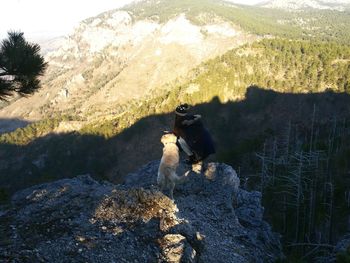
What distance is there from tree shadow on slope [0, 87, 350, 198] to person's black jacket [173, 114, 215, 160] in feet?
231

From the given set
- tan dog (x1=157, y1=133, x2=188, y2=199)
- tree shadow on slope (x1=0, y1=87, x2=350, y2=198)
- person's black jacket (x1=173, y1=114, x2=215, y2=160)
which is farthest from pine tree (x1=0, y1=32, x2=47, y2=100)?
tree shadow on slope (x1=0, y1=87, x2=350, y2=198)

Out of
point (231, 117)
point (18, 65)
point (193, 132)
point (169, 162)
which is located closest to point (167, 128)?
point (231, 117)

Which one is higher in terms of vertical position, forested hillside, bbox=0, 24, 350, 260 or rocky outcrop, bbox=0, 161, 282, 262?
rocky outcrop, bbox=0, 161, 282, 262

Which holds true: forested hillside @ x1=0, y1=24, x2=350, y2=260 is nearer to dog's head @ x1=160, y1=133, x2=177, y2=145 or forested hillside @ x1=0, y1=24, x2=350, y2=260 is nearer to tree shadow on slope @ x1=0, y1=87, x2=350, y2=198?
tree shadow on slope @ x1=0, y1=87, x2=350, y2=198

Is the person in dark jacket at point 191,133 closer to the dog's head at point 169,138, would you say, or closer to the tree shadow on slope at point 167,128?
the dog's head at point 169,138

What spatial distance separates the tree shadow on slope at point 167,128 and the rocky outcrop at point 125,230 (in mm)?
69942

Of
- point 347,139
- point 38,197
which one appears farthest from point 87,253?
point 347,139

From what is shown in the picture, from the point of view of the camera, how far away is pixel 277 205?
44.9 m

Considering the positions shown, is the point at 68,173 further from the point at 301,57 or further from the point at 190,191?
the point at 190,191

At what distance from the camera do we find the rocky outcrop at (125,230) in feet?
32.8

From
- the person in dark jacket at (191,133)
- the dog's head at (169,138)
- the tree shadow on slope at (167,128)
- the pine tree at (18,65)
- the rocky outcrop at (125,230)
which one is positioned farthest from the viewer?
the tree shadow on slope at (167,128)

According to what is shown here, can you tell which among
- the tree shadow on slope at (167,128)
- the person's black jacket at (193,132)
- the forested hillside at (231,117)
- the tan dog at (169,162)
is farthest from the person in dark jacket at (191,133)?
the tree shadow on slope at (167,128)

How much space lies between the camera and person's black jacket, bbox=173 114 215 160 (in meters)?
14.2

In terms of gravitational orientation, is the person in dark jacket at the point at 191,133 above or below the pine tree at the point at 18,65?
below
